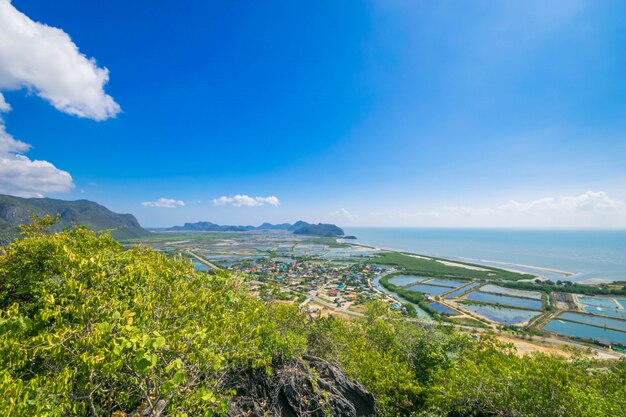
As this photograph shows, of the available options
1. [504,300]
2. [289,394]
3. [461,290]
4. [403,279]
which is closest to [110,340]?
[289,394]

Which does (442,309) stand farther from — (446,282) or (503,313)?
(446,282)

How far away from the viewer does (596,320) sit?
143 ft

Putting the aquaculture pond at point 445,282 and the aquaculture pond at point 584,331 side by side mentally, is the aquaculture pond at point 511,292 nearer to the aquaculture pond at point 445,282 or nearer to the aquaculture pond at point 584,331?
the aquaculture pond at point 445,282

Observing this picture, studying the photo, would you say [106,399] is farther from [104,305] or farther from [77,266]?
[77,266]

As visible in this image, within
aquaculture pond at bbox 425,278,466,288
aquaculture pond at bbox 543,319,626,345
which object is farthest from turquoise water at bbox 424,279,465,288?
aquaculture pond at bbox 543,319,626,345

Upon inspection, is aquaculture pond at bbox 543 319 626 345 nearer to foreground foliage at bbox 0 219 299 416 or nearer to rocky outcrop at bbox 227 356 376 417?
rocky outcrop at bbox 227 356 376 417

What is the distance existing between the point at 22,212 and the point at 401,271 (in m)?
168

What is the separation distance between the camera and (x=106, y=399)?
173 inches

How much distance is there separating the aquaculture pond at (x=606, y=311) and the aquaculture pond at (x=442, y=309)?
26396mm

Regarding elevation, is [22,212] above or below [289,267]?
above

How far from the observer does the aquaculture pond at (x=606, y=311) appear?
4620 centimetres

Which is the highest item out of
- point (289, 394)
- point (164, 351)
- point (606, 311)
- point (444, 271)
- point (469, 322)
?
point (164, 351)

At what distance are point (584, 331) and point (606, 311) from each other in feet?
54.6

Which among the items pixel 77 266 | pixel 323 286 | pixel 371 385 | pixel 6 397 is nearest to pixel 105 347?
pixel 6 397
